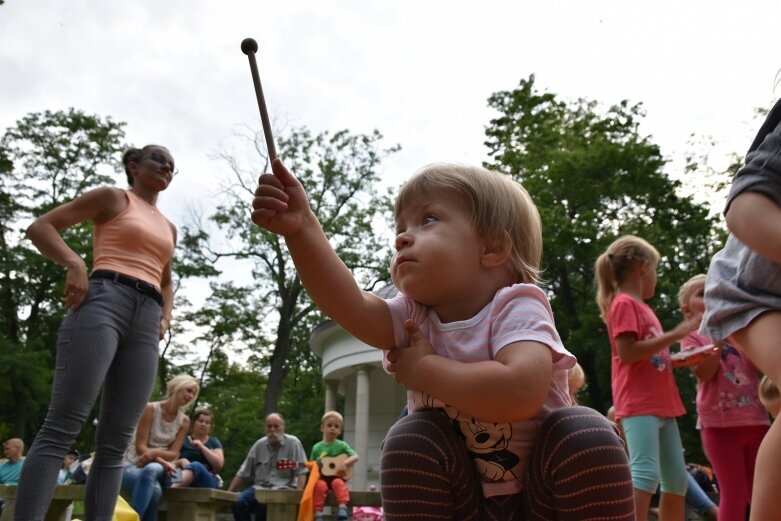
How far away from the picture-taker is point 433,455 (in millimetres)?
1643

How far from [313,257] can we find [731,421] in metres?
2.94

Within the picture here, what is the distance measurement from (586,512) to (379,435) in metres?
24.0

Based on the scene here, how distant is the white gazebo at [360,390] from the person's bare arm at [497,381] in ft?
52.5

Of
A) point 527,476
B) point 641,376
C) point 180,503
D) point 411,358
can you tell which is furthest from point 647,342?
point 180,503

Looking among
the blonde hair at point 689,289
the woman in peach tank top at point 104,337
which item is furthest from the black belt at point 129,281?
the blonde hair at point 689,289

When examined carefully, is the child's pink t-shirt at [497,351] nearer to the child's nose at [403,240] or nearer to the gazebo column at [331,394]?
the child's nose at [403,240]

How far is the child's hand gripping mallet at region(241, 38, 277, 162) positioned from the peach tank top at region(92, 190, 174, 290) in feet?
6.04

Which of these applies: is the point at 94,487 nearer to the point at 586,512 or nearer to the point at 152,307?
the point at 152,307

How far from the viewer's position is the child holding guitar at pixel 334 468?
7945 mm

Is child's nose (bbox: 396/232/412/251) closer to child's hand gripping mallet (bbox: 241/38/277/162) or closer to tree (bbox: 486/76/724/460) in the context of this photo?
child's hand gripping mallet (bbox: 241/38/277/162)

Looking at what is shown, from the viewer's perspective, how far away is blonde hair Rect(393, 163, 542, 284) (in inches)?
72.4

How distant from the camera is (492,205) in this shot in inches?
72.7

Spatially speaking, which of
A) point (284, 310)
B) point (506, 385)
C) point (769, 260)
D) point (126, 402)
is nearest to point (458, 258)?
point (506, 385)

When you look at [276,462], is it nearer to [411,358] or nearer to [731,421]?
[731,421]
